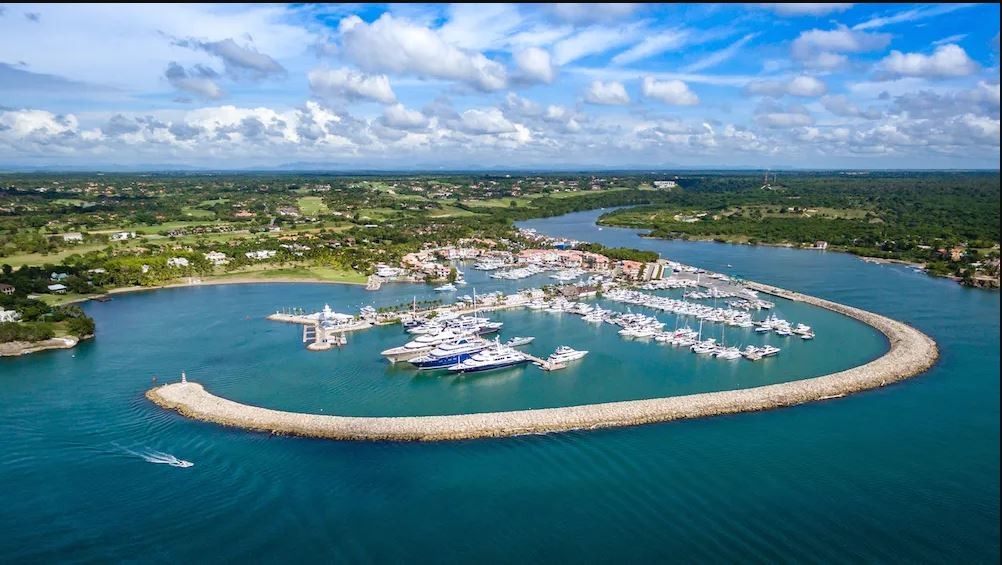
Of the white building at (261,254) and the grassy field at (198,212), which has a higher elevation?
the grassy field at (198,212)

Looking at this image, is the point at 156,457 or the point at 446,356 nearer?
the point at 156,457

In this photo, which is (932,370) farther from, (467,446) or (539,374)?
(467,446)

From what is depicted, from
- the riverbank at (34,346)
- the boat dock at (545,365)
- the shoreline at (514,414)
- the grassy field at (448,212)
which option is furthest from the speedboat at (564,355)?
the grassy field at (448,212)

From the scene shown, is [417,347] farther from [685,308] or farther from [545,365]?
[685,308]

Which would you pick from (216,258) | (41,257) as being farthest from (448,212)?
(41,257)

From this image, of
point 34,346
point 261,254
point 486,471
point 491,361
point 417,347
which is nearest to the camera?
point 486,471

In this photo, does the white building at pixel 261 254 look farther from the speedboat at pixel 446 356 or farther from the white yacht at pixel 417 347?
the speedboat at pixel 446 356

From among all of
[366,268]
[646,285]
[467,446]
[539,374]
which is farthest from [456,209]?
[467,446]

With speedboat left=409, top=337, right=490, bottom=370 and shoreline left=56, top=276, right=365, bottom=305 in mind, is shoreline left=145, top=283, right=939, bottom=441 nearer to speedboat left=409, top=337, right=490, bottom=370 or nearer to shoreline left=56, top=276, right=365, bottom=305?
speedboat left=409, top=337, right=490, bottom=370
